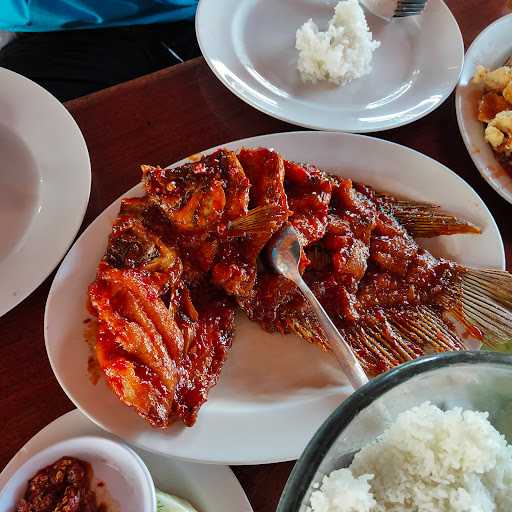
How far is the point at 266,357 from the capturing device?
1.51 metres

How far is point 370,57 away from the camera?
1.96 metres

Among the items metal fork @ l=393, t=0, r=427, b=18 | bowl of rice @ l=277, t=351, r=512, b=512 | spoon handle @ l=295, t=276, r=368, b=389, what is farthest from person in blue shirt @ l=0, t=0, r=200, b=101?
bowl of rice @ l=277, t=351, r=512, b=512

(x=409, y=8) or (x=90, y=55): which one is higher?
(x=409, y=8)

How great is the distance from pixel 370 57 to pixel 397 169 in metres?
0.48

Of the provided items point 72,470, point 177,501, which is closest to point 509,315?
point 177,501

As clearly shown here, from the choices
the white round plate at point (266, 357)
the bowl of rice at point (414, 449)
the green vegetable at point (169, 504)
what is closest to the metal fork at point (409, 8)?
the white round plate at point (266, 357)

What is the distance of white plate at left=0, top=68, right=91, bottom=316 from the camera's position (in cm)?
149

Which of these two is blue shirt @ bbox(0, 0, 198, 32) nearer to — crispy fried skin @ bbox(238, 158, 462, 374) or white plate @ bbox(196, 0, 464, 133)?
white plate @ bbox(196, 0, 464, 133)

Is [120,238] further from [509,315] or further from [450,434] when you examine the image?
[509,315]

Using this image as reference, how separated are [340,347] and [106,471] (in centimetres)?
60

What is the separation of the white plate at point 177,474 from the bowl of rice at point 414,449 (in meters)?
0.59

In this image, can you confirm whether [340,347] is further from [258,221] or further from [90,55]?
[90,55]

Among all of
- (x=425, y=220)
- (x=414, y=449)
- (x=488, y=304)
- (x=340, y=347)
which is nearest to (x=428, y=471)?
(x=414, y=449)

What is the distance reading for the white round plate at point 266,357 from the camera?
1323mm
